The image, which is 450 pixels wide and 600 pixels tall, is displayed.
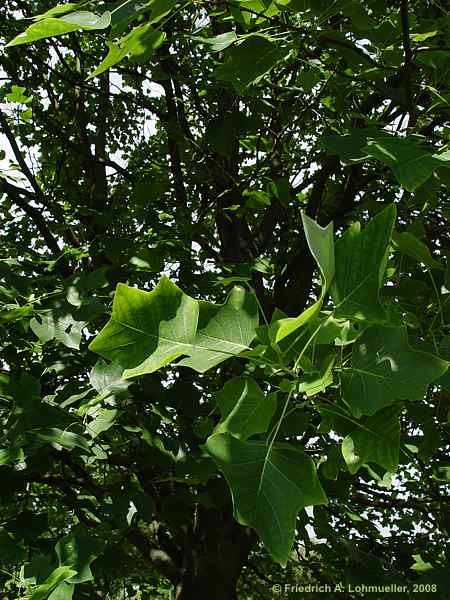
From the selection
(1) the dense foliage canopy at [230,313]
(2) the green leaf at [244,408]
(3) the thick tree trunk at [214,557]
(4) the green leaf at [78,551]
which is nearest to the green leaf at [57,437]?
(1) the dense foliage canopy at [230,313]

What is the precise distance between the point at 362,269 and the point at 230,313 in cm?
20

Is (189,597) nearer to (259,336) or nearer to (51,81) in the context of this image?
(259,336)

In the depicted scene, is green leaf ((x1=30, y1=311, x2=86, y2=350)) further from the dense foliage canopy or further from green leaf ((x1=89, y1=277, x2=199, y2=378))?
green leaf ((x1=89, y1=277, x2=199, y2=378))

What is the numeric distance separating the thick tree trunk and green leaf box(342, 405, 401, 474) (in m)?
2.72

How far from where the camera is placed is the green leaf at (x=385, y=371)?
882 mm

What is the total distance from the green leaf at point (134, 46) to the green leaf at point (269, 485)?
0.66m

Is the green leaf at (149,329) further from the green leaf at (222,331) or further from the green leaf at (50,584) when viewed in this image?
the green leaf at (50,584)

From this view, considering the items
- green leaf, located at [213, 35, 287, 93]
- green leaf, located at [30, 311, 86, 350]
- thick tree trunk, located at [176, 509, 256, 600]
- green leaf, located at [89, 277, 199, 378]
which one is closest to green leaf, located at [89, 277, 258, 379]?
green leaf, located at [89, 277, 199, 378]

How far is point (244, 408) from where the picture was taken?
3.29ft

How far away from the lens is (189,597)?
3570mm

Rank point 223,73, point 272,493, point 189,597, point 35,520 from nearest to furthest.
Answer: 1. point 272,493
2. point 223,73
3. point 35,520
4. point 189,597

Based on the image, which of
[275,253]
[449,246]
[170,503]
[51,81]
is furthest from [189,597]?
[51,81]

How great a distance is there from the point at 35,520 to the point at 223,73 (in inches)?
69.0

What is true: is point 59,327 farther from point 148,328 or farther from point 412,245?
point 148,328
